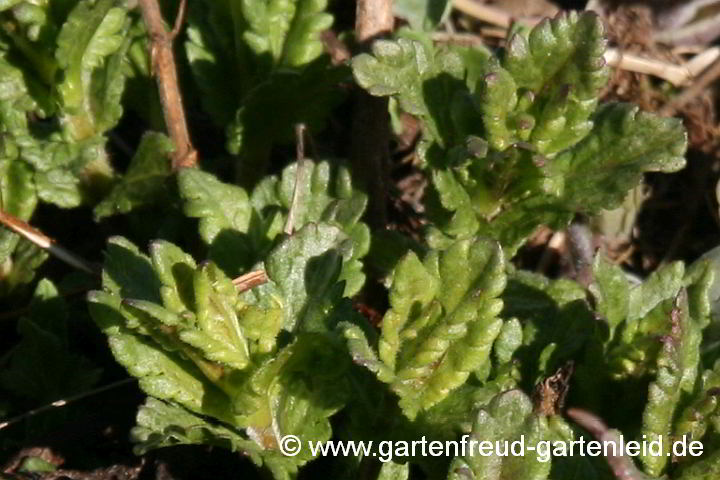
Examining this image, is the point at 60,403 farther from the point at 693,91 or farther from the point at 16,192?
the point at 693,91

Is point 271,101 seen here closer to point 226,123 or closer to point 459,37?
point 226,123

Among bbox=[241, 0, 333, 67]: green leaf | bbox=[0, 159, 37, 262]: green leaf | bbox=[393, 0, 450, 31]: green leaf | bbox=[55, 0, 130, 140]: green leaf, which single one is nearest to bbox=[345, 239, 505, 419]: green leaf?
bbox=[241, 0, 333, 67]: green leaf

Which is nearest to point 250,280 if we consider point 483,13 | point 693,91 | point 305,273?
point 305,273

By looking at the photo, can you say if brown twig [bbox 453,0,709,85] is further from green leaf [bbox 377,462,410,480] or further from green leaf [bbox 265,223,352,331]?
green leaf [bbox 377,462,410,480]

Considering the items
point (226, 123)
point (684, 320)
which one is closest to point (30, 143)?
point (226, 123)

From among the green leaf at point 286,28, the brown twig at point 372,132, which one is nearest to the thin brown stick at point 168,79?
the green leaf at point 286,28

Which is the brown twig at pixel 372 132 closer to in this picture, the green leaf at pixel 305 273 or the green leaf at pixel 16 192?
the green leaf at pixel 305 273
